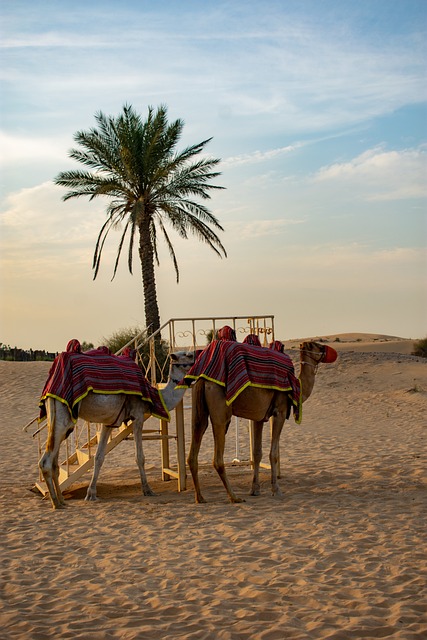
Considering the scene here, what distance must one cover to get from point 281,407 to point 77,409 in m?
2.89

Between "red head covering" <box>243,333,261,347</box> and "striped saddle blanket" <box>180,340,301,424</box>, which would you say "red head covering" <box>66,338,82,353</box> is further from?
"red head covering" <box>243,333,261,347</box>

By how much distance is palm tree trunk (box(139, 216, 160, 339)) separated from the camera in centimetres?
2723

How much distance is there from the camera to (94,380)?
11.1 meters

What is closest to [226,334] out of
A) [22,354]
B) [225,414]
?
[225,414]

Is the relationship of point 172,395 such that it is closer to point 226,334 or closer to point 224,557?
point 226,334

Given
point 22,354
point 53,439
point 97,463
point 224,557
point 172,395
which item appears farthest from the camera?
point 22,354

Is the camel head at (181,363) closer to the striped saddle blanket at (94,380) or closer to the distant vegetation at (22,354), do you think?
the striped saddle blanket at (94,380)

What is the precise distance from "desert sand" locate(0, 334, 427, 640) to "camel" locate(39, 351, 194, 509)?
0.42 meters

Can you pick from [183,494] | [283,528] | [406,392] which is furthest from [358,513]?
[406,392]

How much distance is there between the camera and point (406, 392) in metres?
27.5

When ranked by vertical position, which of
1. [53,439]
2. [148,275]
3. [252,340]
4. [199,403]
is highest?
[148,275]

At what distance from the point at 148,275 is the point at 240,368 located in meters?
17.0

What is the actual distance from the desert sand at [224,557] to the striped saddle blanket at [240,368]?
1.59 metres

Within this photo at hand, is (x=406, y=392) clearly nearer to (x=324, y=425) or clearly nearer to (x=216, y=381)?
(x=324, y=425)
